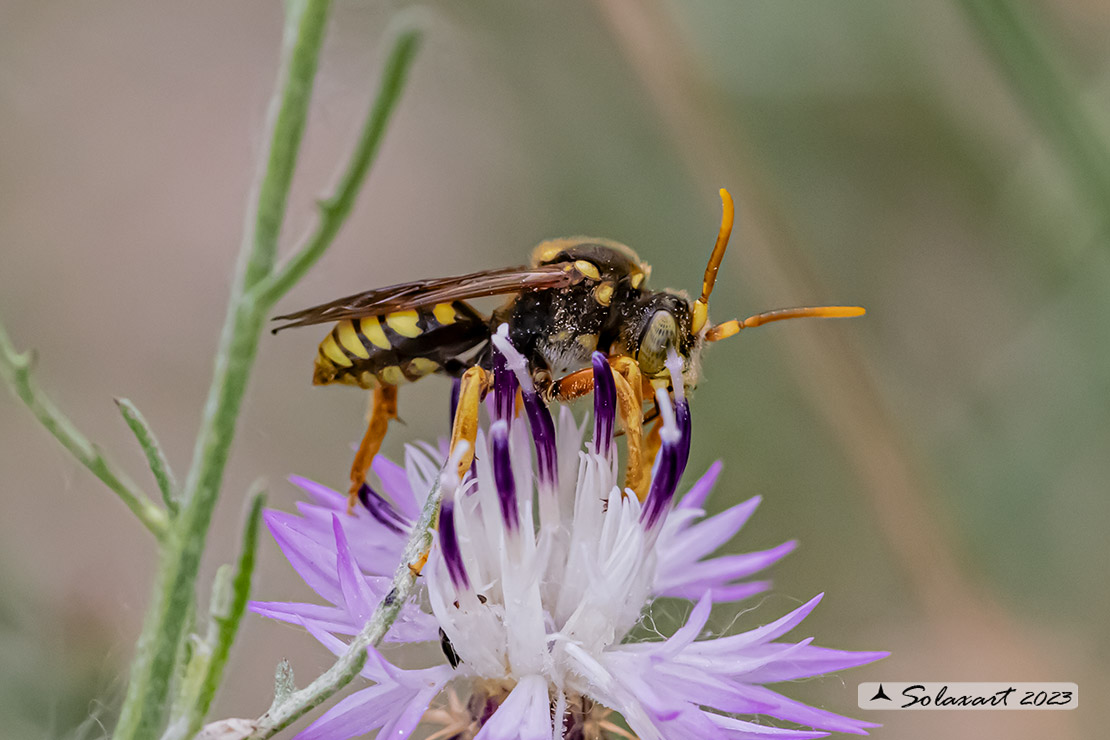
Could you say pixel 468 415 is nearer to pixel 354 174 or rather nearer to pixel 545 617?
pixel 545 617

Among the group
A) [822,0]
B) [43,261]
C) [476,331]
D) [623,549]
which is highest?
[822,0]

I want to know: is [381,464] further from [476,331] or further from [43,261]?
[43,261]

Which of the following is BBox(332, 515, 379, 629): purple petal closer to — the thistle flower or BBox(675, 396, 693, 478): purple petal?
the thistle flower

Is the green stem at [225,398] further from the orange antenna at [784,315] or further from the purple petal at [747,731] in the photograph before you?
the orange antenna at [784,315]

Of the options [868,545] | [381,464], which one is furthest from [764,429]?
[381,464]

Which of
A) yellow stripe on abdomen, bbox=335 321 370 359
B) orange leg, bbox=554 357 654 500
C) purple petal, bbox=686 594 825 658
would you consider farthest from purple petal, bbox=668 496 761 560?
yellow stripe on abdomen, bbox=335 321 370 359

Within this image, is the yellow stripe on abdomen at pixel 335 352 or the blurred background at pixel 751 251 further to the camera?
the blurred background at pixel 751 251

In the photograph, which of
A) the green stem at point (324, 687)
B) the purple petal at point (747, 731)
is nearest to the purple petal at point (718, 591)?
the purple petal at point (747, 731)
